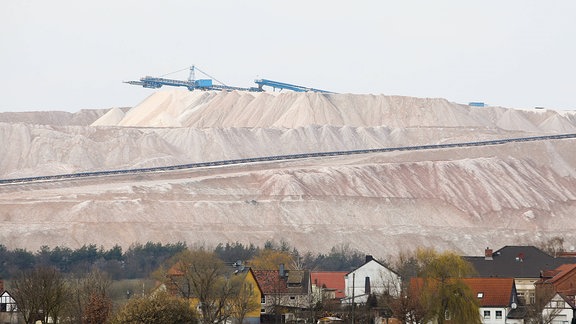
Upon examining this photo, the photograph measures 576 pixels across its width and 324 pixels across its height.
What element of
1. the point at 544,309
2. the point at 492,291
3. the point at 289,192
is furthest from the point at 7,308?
the point at 289,192

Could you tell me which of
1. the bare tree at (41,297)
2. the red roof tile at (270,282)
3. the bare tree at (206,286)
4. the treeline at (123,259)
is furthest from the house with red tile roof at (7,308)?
the treeline at (123,259)

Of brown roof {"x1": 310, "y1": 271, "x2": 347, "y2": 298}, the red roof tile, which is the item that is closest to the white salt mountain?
brown roof {"x1": 310, "y1": 271, "x2": 347, "y2": 298}

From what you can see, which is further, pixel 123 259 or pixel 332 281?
pixel 123 259

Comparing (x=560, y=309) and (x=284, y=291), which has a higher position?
(x=284, y=291)

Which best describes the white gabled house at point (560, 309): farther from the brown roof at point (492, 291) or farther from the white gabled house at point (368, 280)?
the white gabled house at point (368, 280)

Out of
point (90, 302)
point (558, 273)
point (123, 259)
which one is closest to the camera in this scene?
point (90, 302)

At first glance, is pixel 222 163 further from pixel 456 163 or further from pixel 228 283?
pixel 228 283

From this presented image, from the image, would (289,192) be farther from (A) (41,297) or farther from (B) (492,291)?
(A) (41,297)

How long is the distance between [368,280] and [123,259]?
32861 mm

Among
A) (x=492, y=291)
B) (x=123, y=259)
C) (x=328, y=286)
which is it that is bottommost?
(x=492, y=291)

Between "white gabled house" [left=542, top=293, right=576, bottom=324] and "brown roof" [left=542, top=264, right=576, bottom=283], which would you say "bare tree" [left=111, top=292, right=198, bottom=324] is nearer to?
"white gabled house" [left=542, top=293, right=576, bottom=324]

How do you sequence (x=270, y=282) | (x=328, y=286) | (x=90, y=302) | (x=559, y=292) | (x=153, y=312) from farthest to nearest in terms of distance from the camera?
(x=328, y=286) → (x=270, y=282) → (x=559, y=292) → (x=90, y=302) → (x=153, y=312)

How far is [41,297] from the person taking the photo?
57062mm

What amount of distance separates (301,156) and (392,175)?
48.5ft
